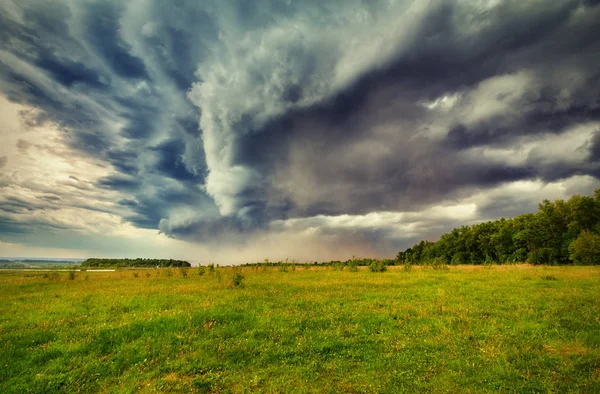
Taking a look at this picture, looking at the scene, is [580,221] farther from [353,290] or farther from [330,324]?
[330,324]

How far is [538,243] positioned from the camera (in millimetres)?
93688

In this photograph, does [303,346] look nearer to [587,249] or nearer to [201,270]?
[201,270]

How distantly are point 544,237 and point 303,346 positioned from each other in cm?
11437

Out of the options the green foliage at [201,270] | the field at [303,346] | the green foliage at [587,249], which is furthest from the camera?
the green foliage at [587,249]

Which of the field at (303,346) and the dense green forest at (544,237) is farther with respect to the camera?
the dense green forest at (544,237)

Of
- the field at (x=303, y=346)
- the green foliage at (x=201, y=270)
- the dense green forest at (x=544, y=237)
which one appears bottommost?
the field at (x=303, y=346)

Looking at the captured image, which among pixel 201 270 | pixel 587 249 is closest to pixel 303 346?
pixel 201 270

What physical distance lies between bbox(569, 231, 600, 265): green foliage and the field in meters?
68.6

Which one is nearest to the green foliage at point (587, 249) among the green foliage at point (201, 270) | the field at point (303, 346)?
the field at point (303, 346)

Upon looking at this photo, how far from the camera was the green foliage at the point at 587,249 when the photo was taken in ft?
212

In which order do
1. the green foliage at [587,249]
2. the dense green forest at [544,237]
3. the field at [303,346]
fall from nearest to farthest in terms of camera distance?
the field at [303,346] < the green foliage at [587,249] < the dense green forest at [544,237]

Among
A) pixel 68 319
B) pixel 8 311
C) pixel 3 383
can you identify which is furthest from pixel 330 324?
pixel 8 311

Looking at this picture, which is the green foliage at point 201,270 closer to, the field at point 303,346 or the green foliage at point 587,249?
the field at point 303,346

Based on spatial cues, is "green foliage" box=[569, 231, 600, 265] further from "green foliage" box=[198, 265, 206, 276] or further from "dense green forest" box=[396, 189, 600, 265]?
"green foliage" box=[198, 265, 206, 276]
